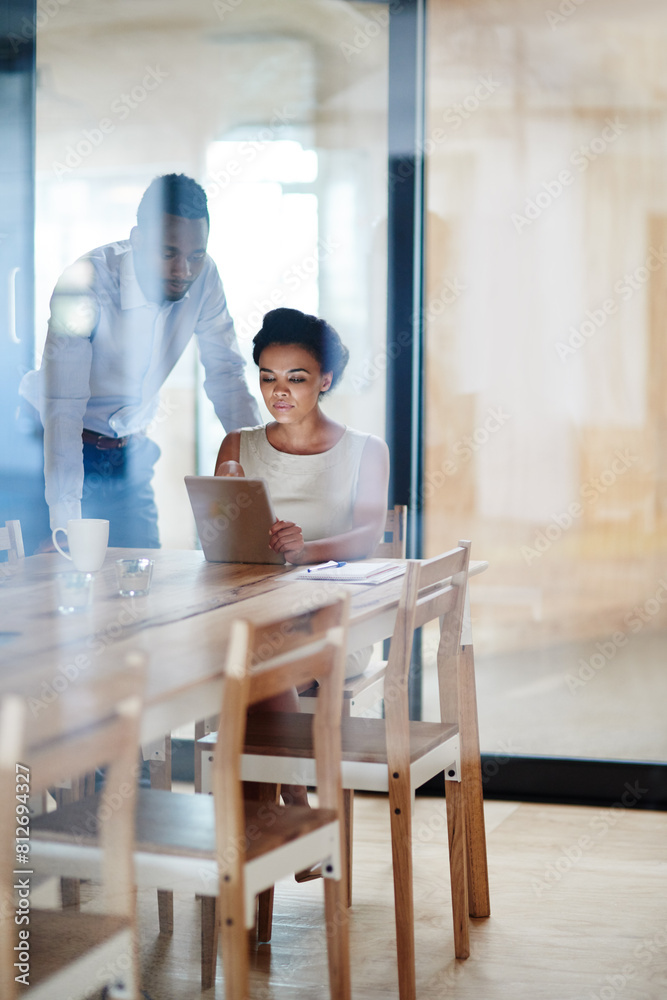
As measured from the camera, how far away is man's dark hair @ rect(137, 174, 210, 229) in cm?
332

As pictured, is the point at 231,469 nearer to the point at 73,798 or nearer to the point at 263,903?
the point at 73,798

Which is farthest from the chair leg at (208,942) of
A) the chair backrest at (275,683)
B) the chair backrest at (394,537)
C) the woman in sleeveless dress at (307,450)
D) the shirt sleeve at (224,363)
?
the shirt sleeve at (224,363)

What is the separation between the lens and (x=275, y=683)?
1.51 m

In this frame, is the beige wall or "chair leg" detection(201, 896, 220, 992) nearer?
"chair leg" detection(201, 896, 220, 992)

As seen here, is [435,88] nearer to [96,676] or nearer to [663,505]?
[663,505]

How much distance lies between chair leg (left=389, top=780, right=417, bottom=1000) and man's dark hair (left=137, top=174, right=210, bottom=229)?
1968 millimetres

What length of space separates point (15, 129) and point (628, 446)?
6.83ft

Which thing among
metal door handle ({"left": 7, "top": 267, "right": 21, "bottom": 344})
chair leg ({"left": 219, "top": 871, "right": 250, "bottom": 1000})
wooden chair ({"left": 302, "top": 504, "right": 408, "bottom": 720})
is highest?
metal door handle ({"left": 7, "top": 267, "right": 21, "bottom": 344})

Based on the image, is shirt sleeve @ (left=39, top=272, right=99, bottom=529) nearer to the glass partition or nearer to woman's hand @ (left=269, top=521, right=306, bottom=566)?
woman's hand @ (left=269, top=521, right=306, bottom=566)

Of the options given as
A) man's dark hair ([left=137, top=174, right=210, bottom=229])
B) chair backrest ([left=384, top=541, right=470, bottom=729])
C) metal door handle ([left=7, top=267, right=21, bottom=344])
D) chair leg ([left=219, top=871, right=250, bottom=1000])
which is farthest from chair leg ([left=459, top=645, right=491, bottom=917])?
metal door handle ([left=7, top=267, right=21, bottom=344])

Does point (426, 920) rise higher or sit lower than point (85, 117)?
lower

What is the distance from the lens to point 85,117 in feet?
11.3

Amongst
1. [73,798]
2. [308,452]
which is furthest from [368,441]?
[73,798]

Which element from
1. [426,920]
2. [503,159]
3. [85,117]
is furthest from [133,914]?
[85,117]
